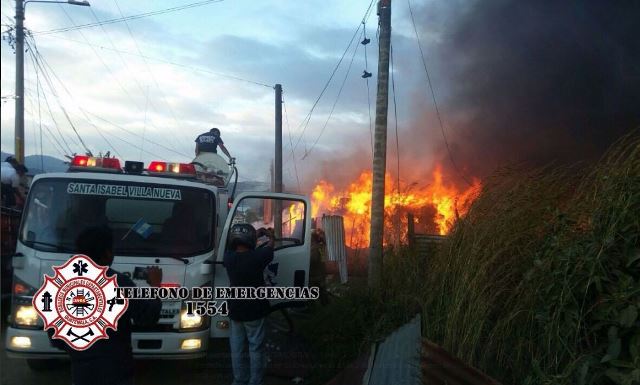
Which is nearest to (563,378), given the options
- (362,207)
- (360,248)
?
(360,248)

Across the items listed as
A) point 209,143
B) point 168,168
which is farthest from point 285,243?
point 209,143

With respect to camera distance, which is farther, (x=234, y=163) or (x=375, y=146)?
(x=375, y=146)

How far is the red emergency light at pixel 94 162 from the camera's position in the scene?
4.60m

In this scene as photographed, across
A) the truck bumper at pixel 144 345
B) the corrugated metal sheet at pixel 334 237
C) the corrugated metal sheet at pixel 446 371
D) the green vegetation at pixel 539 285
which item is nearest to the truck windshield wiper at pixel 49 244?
the truck bumper at pixel 144 345

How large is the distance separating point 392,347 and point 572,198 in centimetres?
170

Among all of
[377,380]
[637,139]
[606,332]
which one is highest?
[637,139]

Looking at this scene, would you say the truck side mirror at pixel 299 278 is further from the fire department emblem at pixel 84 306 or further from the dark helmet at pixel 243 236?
the fire department emblem at pixel 84 306

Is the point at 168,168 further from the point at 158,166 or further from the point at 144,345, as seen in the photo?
the point at 144,345

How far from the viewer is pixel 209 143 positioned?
6.67 metres

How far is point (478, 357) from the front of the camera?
11.2ft

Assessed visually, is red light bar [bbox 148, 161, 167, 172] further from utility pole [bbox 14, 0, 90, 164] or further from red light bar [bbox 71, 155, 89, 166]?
utility pole [bbox 14, 0, 90, 164]

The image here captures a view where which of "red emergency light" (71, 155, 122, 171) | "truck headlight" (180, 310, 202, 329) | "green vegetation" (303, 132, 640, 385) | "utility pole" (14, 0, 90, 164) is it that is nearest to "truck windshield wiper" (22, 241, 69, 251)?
"red emergency light" (71, 155, 122, 171)

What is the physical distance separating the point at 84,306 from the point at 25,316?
1.43m

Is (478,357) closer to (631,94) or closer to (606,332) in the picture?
(606,332)
